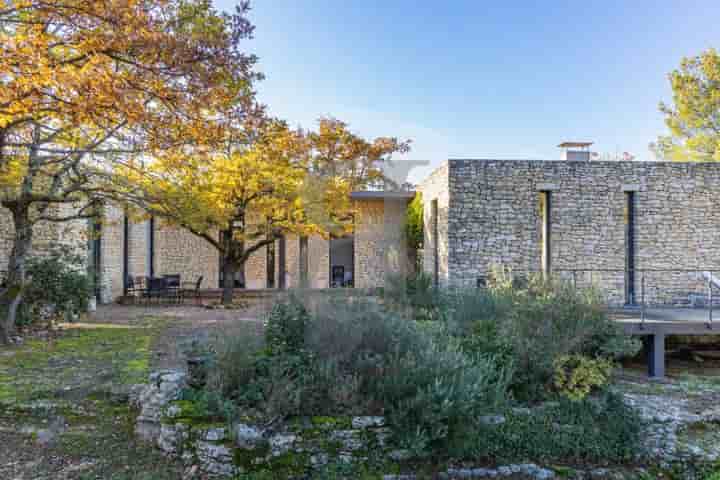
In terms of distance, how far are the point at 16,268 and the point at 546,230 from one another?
33.0 ft

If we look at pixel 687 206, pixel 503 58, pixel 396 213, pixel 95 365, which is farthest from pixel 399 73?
pixel 95 365

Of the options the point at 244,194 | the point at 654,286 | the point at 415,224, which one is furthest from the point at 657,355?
the point at 244,194

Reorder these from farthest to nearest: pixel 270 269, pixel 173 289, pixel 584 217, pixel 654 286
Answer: pixel 270 269 < pixel 173 289 < pixel 584 217 < pixel 654 286

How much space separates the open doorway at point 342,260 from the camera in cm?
1487

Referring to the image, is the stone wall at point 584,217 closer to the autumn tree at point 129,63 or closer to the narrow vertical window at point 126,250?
the autumn tree at point 129,63

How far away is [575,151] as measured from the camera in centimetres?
1117

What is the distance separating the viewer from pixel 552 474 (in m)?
3.72

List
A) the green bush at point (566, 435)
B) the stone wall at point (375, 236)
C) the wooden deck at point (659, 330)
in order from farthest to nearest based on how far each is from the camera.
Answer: the stone wall at point (375, 236)
the wooden deck at point (659, 330)
the green bush at point (566, 435)

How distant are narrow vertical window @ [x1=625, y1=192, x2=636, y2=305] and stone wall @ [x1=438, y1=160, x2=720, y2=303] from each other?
0.29 feet

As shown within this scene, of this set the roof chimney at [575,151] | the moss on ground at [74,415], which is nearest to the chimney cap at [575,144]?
the roof chimney at [575,151]

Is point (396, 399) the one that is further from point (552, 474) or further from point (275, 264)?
point (275, 264)

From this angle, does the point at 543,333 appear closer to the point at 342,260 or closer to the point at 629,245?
the point at 629,245

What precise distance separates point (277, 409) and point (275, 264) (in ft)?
36.9

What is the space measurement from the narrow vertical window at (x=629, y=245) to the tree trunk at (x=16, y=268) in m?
11.5
